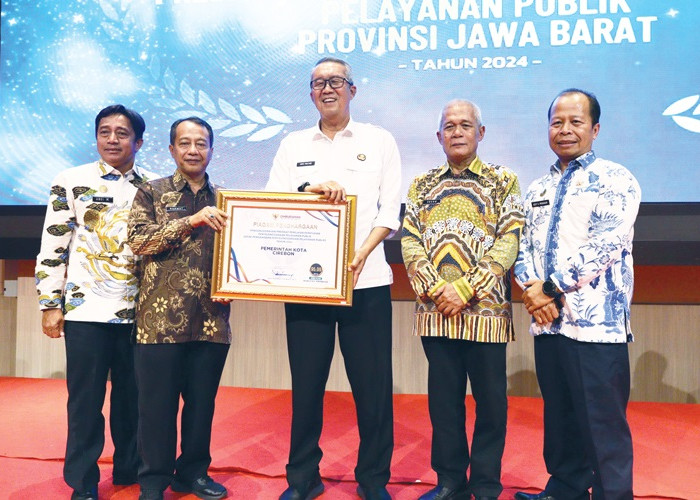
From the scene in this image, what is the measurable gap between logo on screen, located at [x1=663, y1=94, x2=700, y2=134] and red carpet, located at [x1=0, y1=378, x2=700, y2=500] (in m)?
1.77

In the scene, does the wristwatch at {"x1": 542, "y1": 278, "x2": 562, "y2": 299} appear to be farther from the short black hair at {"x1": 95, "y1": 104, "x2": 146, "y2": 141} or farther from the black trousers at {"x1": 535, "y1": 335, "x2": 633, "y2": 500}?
the short black hair at {"x1": 95, "y1": 104, "x2": 146, "y2": 141}

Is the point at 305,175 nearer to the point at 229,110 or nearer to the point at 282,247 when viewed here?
the point at 282,247

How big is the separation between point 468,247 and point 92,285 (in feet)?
4.73

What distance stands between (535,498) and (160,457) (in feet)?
4.67

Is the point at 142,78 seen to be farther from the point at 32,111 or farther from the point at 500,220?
the point at 500,220

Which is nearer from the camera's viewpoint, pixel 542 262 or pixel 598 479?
pixel 598 479

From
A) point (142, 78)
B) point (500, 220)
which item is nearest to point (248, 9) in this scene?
point (142, 78)

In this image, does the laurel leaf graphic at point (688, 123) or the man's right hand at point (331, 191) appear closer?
the man's right hand at point (331, 191)

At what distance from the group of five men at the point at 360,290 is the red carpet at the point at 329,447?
191mm

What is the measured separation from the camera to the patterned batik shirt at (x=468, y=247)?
198 centimetres

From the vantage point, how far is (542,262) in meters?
1.97

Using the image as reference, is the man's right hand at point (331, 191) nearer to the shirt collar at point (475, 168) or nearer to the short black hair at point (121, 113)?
the shirt collar at point (475, 168)

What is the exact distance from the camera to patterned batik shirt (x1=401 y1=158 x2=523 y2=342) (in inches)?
78.1

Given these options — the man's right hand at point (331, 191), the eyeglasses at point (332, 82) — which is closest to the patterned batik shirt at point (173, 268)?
the man's right hand at point (331, 191)
